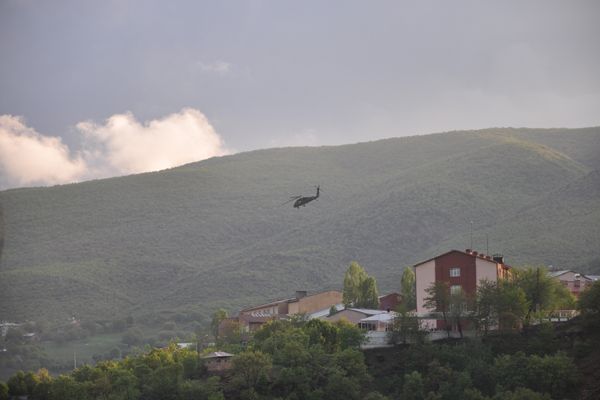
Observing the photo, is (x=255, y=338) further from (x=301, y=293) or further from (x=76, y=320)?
(x=76, y=320)

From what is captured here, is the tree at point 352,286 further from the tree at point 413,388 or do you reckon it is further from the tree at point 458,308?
the tree at point 413,388

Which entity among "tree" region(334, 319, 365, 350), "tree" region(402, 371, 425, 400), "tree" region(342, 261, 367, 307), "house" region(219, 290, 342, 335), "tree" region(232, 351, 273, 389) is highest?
"tree" region(342, 261, 367, 307)

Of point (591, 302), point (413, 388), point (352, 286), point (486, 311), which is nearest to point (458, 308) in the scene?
point (486, 311)

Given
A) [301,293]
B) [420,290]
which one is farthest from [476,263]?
[301,293]

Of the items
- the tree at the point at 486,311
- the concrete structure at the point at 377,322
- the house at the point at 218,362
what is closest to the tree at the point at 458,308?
the tree at the point at 486,311

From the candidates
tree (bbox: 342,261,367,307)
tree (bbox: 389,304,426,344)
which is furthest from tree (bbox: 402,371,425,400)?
tree (bbox: 342,261,367,307)

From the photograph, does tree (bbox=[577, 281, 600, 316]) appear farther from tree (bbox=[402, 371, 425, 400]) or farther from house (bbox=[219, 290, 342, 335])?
house (bbox=[219, 290, 342, 335])
